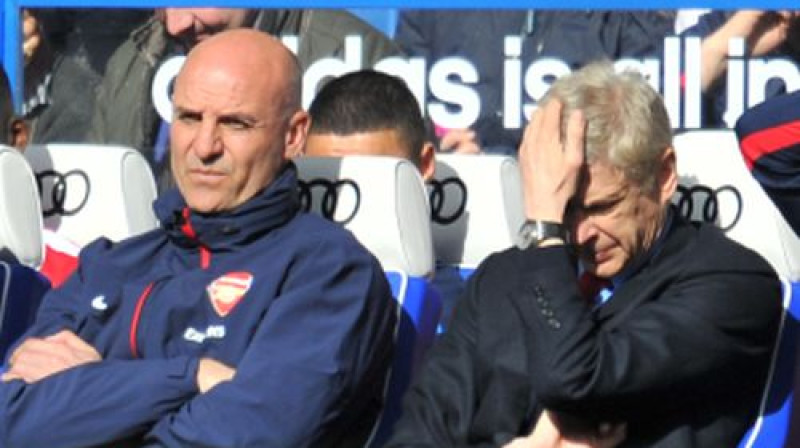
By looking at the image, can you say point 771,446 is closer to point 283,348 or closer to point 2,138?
point 283,348

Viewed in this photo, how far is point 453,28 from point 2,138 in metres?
1.51

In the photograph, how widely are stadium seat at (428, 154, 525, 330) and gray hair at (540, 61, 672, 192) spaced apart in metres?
1.27

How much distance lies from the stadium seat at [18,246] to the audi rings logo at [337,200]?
0.68m

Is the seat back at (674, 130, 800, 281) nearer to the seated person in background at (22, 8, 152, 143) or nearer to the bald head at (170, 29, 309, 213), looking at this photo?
the bald head at (170, 29, 309, 213)

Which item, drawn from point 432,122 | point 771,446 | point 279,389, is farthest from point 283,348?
point 432,122

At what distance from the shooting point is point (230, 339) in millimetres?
5125

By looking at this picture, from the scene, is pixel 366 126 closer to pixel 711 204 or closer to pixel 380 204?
pixel 380 204

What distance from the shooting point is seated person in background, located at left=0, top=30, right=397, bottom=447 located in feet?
16.3

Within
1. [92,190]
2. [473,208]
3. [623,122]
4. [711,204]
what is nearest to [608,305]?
[623,122]

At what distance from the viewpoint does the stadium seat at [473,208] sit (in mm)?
6262

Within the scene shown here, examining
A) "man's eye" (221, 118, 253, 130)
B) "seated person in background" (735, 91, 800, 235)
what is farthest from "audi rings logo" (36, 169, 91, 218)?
"seated person in background" (735, 91, 800, 235)

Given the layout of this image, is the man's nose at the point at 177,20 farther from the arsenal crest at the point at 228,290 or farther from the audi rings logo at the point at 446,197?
the arsenal crest at the point at 228,290

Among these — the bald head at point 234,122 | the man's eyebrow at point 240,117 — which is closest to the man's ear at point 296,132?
the bald head at point 234,122

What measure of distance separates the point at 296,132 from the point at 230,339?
0.57 m
